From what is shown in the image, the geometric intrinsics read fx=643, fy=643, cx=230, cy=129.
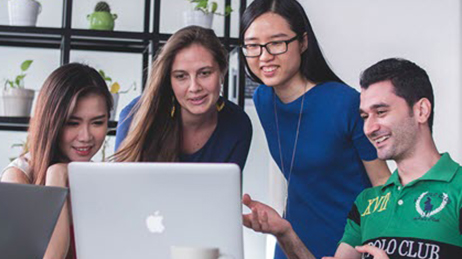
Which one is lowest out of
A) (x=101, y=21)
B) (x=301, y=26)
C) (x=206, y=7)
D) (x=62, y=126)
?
(x=62, y=126)

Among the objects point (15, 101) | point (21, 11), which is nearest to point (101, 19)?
point (21, 11)

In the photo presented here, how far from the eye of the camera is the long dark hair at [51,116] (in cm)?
201

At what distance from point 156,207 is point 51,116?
882 mm

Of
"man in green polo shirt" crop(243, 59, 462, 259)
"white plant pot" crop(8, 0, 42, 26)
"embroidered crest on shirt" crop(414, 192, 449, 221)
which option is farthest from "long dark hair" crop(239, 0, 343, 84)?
"white plant pot" crop(8, 0, 42, 26)

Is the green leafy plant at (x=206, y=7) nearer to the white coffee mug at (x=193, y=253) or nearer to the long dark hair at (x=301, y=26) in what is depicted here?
the long dark hair at (x=301, y=26)

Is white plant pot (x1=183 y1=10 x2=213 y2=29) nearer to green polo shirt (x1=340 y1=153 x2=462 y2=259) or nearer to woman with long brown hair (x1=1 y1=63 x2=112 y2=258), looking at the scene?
woman with long brown hair (x1=1 y1=63 x2=112 y2=258)

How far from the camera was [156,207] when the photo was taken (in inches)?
50.6

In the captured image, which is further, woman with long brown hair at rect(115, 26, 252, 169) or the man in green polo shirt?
woman with long brown hair at rect(115, 26, 252, 169)

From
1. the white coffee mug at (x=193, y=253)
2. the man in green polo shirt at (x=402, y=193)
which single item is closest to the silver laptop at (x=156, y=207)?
the white coffee mug at (x=193, y=253)

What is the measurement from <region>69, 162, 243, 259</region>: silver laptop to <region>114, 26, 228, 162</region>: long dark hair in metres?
0.81

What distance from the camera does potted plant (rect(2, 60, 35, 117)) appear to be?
3232 mm

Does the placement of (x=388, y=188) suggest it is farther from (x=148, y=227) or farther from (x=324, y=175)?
(x=148, y=227)

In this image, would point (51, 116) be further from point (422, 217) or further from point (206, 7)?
point (206, 7)

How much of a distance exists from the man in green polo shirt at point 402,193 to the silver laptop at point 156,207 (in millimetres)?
300
